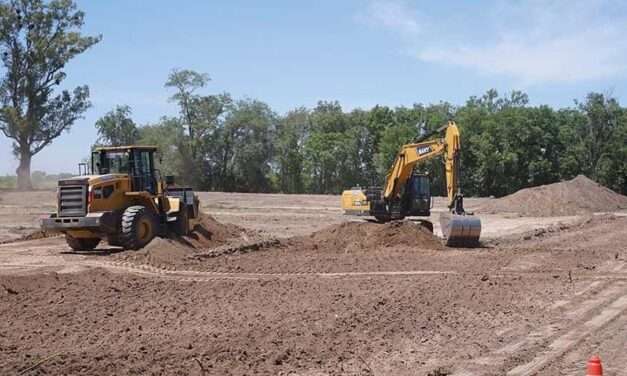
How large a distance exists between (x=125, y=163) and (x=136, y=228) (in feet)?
6.92

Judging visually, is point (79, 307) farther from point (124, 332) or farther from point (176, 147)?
point (176, 147)

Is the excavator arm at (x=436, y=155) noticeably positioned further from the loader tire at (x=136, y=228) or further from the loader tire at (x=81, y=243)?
the loader tire at (x=81, y=243)

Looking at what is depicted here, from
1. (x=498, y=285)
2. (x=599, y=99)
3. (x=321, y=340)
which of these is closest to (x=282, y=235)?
(x=498, y=285)

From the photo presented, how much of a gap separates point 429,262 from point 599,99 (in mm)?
63522

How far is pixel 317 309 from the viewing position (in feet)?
37.3

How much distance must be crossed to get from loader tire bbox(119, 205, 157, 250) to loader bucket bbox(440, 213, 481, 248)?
27.7 ft

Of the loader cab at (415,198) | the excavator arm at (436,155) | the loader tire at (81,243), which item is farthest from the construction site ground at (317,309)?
the loader cab at (415,198)

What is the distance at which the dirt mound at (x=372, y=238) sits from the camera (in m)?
22.1

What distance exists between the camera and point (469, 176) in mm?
73688

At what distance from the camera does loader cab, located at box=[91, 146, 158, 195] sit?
840 inches

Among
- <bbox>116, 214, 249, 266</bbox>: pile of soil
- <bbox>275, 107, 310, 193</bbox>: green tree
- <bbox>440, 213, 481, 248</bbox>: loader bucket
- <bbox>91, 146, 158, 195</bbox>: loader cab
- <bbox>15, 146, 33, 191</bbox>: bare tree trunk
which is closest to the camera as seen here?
<bbox>116, 214, 249, 266</bbox>: pile of soil

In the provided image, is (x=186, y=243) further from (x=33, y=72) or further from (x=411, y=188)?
(x=33, y=72)

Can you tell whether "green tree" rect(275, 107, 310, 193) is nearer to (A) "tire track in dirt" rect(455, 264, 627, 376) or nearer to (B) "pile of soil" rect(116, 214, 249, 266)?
(B) "pile of soil" rect(116, 214, 249, 266)

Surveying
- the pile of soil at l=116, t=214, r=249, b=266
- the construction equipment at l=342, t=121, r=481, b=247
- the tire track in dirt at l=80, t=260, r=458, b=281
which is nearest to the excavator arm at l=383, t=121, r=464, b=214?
the construction equipment at l=342, t=121, r=481, b=247
